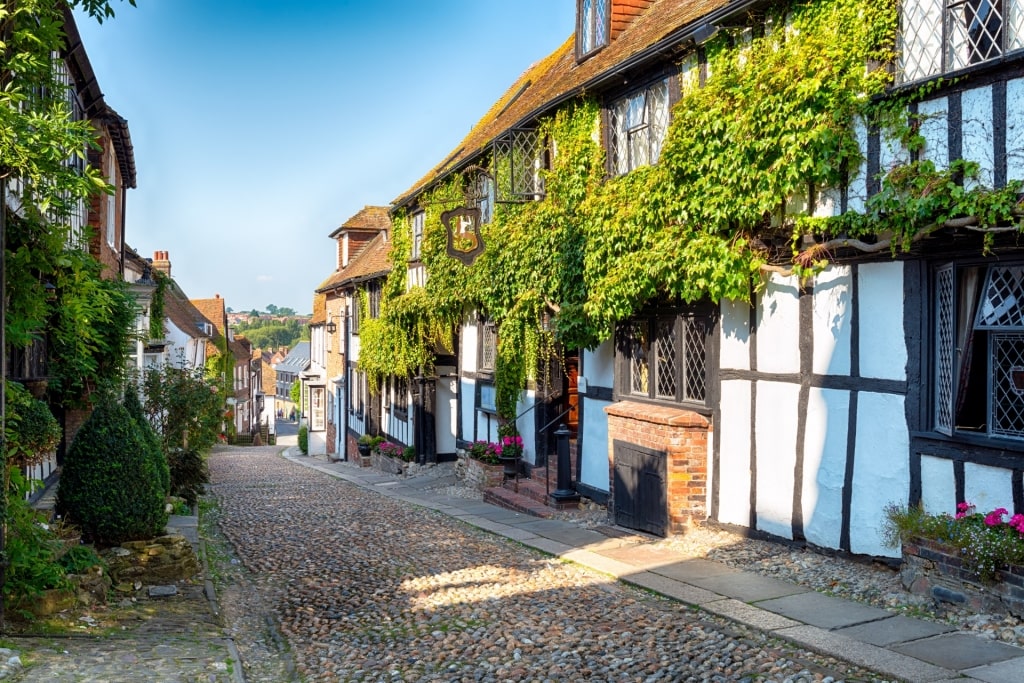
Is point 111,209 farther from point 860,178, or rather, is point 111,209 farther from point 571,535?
point 860,178

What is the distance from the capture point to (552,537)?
38.2ft

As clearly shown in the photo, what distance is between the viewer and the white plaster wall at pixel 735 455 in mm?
10241

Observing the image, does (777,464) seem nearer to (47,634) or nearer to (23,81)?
(47,634)

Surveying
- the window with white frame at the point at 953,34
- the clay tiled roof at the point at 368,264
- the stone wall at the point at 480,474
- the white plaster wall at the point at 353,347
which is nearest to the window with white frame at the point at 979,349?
the window with white frame at the point at 953,34

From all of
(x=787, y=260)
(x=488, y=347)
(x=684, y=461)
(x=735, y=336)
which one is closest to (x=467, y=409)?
(x=488, y=347)

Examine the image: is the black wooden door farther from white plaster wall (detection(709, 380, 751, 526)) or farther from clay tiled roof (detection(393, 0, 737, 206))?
clay tiled roof (detection(393, 0, 737, 206))

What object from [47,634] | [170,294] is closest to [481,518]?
[47,634]

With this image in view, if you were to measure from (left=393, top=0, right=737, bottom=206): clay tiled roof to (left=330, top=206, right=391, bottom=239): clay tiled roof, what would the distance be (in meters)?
14.1

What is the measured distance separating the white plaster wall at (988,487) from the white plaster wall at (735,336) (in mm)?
2971

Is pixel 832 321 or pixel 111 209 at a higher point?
pixel 111 209

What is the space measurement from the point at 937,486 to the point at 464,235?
11691 mm

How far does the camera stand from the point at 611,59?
13141 mm

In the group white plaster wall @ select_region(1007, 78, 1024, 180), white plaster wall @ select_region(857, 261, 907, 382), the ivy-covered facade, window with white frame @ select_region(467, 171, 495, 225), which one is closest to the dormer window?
the ivy-covered facade

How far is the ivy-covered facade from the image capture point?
24.9ft
